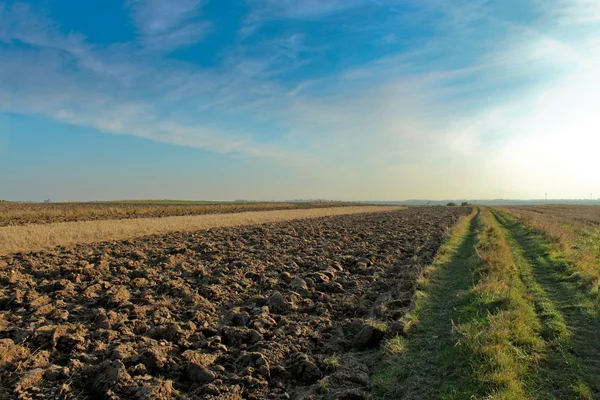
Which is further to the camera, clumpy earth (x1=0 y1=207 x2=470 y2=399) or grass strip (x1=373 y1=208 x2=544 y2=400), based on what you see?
clumpy earth (x1=0 y1=207 x2=470 y2=399)

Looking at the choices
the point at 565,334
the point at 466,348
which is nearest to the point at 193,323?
the point at 466,348

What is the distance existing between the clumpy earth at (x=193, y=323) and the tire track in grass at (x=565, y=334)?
2414 mm

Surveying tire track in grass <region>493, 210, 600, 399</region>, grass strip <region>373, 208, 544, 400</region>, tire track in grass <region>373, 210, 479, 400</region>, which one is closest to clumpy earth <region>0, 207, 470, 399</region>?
tire track in grass <region>373, 210, 479, 400</region>

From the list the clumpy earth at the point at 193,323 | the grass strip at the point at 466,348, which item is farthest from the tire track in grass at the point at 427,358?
the clumpy earth at the point at 193,323

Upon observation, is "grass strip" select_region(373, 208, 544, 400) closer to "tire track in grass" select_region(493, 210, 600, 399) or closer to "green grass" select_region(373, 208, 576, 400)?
"green grass" select_region(373, 208, 576, 400)

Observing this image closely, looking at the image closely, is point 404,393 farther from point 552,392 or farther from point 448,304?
point 448,304

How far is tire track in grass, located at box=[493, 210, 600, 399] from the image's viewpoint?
16.0ft

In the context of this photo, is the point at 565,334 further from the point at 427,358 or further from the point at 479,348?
the point at 427,358

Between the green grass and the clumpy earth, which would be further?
the clumpy earth

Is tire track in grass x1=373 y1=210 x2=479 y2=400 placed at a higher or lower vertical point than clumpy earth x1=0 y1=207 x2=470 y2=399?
lower

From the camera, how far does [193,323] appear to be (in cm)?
680

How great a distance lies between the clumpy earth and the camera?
487 cm

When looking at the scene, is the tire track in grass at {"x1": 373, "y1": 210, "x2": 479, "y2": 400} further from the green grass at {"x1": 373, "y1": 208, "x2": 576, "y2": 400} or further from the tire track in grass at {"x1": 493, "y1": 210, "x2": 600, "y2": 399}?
the tire track in grass at {"x1": 493, "y1": 210, "x2": 600, "y2": 399}

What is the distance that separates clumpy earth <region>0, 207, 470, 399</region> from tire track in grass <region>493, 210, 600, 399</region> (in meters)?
2.41
